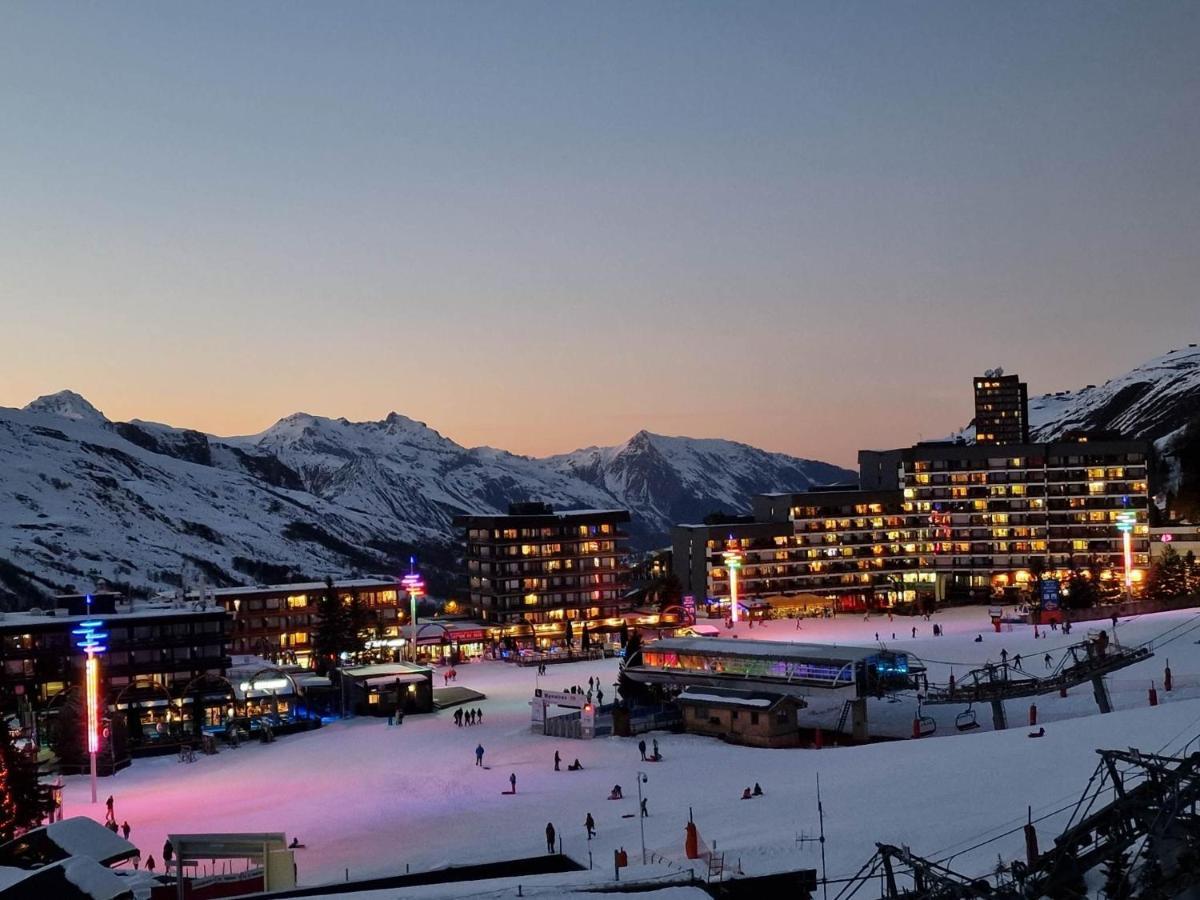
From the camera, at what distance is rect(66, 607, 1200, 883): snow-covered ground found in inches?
1553

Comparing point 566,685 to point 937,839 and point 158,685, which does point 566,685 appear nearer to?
point 158,685

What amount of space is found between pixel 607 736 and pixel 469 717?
10.7 metres

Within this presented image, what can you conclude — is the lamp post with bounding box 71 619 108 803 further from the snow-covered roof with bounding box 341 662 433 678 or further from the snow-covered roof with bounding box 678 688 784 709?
the snow-covered roof with bounding box 678 688 784 709

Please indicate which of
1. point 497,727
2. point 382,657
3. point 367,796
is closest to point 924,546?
point 382,657

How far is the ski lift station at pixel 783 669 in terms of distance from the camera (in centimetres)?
6600

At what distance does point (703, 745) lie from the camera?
62.4m

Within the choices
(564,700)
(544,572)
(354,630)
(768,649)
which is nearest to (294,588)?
(354,630)

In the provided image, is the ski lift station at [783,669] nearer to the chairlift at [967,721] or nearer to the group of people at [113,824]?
the chairlift at [967,721]

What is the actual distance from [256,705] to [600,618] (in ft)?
192

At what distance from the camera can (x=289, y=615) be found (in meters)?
121

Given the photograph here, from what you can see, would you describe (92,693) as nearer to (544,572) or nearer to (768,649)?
(768,649)

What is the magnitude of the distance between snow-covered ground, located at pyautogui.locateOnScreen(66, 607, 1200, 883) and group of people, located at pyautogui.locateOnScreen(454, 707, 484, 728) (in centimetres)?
102

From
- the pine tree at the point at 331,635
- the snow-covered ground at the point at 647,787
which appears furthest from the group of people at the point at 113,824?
the pine tree at the point at 331,635

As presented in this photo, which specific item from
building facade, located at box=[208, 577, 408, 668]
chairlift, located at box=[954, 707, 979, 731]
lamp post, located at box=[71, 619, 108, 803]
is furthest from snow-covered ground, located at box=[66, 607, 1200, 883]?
building facade, located at box=[208, 577, 408, 668]
